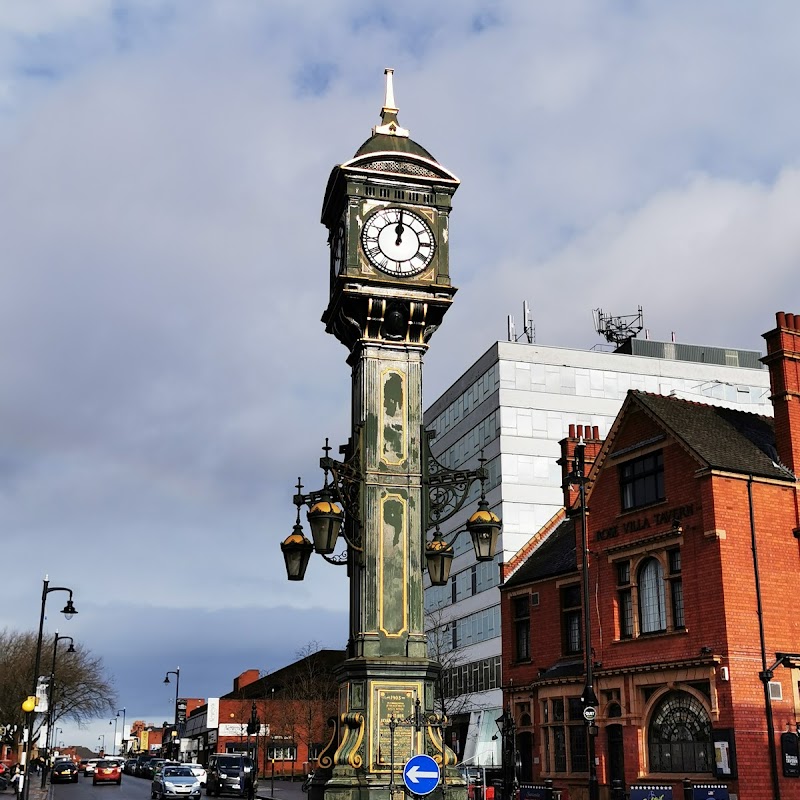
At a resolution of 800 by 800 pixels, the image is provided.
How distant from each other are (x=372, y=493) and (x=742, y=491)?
19171 mm

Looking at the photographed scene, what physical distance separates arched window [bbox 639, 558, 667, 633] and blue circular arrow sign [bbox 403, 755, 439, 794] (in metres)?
21.7

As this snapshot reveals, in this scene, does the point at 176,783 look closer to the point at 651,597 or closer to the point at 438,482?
the point at 651,597

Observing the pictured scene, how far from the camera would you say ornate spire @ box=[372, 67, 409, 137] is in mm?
19062

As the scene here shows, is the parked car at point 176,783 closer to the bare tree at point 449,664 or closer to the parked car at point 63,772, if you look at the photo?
the bare tree at point 449,664

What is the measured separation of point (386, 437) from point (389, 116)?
249 inches

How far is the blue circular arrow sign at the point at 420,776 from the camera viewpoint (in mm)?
13078

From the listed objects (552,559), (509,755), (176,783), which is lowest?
(176,783)

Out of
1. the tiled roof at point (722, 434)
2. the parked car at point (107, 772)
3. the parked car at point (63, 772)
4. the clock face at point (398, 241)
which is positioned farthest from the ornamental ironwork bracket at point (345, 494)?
the parked car at point (63, 772)

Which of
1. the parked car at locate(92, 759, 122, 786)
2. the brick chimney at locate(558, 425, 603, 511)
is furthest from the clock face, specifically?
the parked car at locate(92, 759, 122, 786)

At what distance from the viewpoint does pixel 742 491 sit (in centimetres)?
3219

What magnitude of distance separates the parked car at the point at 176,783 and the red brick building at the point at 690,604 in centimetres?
1639

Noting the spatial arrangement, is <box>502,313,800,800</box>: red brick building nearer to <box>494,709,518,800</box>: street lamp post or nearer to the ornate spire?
<box>494,709,518,800</box>: street lamp post

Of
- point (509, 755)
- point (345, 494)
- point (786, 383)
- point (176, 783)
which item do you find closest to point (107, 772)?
point (176, 783)

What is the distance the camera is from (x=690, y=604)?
105 feet
